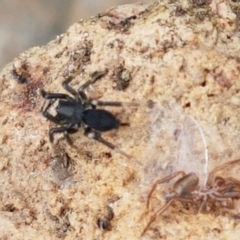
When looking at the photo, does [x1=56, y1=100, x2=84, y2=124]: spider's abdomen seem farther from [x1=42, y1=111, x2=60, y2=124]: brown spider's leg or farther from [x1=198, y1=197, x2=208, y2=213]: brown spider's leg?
[x1=198, y1=197, x2=208, y2=213]: brown spider's leg

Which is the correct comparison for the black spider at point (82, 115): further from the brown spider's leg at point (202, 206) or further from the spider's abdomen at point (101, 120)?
the brown spider's leg at point (202, 206)

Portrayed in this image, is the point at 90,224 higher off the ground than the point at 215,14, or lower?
lower

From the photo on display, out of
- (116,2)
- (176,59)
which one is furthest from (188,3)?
(116,2)

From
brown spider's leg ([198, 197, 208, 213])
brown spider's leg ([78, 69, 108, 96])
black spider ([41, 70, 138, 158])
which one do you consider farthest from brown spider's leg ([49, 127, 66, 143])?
brown spider's leg ([198, 197, 208, 213])

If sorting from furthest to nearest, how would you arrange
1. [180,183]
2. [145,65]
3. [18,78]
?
1. [18,78]
2. [145,65]
3. [180,183]

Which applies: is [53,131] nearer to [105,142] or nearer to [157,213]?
[105,142]

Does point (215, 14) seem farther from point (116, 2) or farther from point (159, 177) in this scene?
point (116, 2)

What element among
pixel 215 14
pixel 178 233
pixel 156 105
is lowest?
pixel 178 233
